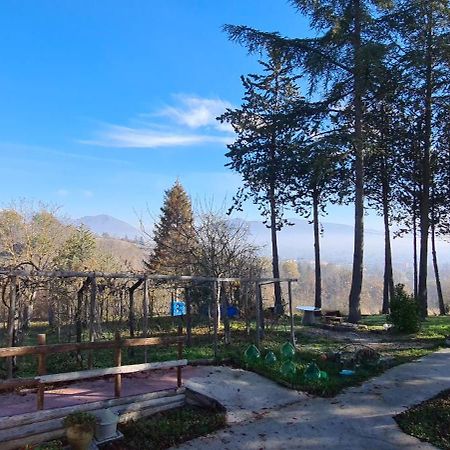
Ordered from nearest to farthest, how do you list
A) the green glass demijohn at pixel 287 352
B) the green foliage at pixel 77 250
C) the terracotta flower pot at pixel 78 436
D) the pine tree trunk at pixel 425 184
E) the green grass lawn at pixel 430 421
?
the terracotta flower pot at pixel 78 436 < the green grass lawn at pixel 430 421 < the green glass demijohn at pixel 287 352 < the pine tree trunk at pixel 425 184 < the green foliage at pixel 77 250

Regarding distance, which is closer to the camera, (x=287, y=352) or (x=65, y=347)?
(x=65, y=347)

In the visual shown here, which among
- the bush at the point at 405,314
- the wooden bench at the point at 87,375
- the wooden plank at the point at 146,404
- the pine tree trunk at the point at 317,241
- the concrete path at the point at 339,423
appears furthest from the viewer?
the pine tree trunk at the point at 317,241

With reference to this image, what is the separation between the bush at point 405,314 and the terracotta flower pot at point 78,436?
1230 centimetres

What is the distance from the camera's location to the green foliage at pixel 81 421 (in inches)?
214

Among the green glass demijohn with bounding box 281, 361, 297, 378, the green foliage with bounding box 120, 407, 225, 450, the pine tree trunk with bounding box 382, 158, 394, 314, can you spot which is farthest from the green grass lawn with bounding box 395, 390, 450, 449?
the pine tree trunk with bounding box 382, 158, 394, 314

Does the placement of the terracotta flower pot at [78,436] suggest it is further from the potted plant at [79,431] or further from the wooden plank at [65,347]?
the wooden plank at [65,347]

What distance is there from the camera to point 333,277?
94.5 metres

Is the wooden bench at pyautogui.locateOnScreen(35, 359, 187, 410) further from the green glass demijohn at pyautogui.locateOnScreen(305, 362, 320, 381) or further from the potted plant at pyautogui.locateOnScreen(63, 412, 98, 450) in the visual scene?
the green glass demijohn at pyautogui.locateOnScreen(305, 362, 320, 381)

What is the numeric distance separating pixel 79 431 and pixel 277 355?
20.3ft

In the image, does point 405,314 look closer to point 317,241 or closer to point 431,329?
point 431,329

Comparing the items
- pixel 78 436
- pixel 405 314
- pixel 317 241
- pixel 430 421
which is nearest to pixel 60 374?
pixel 78 436

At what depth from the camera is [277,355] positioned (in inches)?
424

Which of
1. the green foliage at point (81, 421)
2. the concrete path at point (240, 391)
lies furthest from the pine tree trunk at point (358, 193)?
the green foliage at point (81, 421)

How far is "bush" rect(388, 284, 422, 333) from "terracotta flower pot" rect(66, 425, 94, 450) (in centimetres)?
1230
